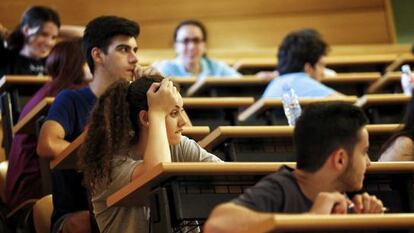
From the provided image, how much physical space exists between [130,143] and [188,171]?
1.52 ft

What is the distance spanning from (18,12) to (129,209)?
370 centimetres

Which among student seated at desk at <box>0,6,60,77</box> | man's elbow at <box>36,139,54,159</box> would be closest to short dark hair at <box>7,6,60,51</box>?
student seated at desk at <box>0,6,60,77</box>

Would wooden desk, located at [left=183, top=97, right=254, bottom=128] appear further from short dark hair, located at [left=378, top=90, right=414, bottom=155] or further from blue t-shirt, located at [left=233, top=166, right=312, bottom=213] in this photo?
blue t-shirt, located at [left=233, top=166, right=312, bottom=213]

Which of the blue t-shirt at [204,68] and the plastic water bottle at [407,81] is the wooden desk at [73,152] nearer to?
the plastic water bottle at [407,81]

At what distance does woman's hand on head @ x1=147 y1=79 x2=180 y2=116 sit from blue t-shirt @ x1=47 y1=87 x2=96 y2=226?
0.58 meters

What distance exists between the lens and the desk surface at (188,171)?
2396 millimetres

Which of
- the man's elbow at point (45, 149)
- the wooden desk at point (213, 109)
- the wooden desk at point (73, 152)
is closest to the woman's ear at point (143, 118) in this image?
the wooden desk at point (73, 152)

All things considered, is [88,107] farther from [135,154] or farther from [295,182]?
[295,182]

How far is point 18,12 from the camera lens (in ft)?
20.3

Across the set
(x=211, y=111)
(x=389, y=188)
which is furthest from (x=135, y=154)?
(x=211, y=111)

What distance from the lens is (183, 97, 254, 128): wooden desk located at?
3.93 metres

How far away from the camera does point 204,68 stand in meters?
5.59

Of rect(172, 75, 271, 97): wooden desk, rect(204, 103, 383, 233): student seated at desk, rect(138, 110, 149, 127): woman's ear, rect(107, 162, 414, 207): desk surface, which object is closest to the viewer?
rect(204, 103, 383, 233): student seated at desk

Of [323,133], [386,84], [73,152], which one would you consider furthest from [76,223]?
[386,84]
